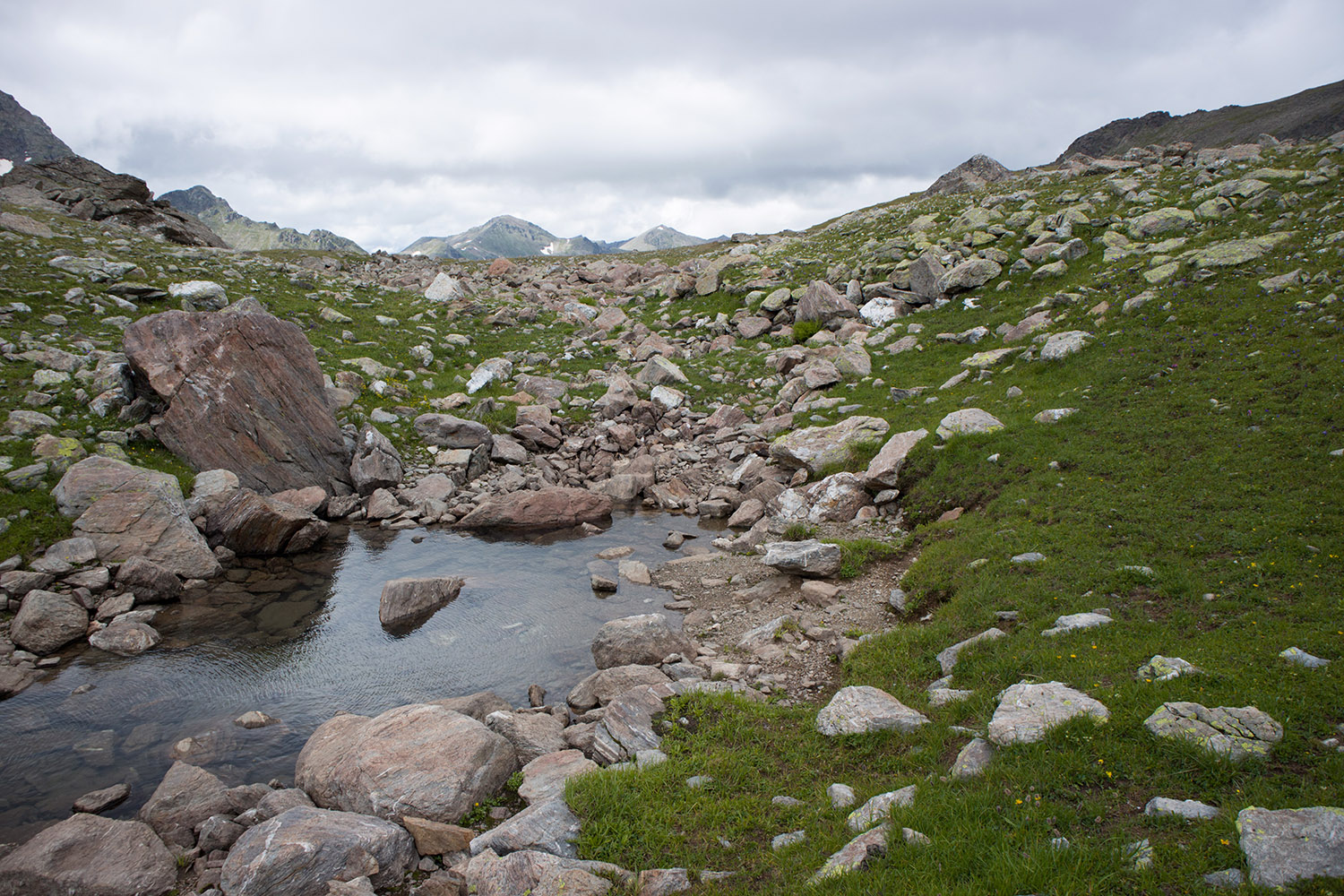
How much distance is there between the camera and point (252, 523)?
20.9 m

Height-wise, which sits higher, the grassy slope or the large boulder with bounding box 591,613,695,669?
the grassy slope

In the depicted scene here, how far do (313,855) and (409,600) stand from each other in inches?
414

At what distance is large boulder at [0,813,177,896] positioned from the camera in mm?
8711

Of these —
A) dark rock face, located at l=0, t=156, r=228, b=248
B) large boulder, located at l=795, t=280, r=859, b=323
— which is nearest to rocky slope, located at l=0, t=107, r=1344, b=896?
large boulder, located at l=795, t=280, r=859, b=323

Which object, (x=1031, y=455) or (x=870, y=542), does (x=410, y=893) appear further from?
(x=1031, y=455)

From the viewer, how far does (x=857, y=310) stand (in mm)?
39344

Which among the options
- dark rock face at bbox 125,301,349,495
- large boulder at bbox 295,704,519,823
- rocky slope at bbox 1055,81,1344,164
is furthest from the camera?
rocky slope at bbox 1055,81,1344,164

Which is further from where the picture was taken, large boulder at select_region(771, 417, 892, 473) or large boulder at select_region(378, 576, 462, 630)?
large boulder at select_region(771, 417, 892, 473)

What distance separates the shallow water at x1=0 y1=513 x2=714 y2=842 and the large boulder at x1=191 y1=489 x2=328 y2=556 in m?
0.93

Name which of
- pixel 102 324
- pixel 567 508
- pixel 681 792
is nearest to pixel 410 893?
pixel 681 792

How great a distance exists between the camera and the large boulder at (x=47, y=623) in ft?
50.3

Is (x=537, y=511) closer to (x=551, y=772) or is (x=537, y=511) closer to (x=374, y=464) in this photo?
(x=374, y=464)

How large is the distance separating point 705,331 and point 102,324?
3284cm

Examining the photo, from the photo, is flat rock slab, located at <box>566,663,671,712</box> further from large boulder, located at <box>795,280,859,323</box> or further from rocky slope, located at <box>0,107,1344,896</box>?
large boulder, located at <box>795,280,859,323</box>
